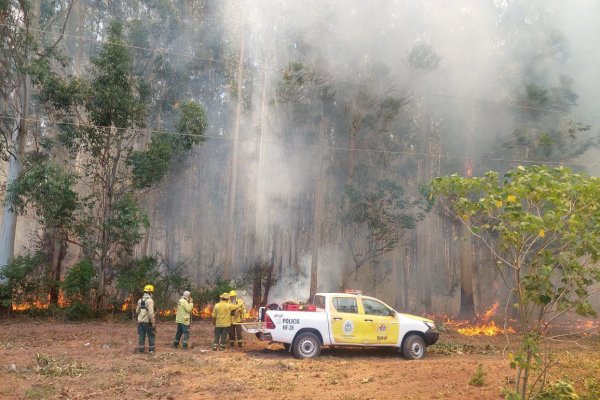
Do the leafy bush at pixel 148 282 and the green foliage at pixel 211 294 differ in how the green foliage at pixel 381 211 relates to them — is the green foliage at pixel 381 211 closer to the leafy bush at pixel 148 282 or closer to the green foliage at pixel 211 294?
the green foliage at pixel 211 294

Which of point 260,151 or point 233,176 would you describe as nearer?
point 233,176

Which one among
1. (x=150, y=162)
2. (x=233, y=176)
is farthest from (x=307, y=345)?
(x=233, y=176)

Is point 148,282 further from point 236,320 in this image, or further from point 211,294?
point 236,320

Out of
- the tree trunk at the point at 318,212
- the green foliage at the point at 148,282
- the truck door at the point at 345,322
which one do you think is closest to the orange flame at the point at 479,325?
the tree trunk at the point at 318,212

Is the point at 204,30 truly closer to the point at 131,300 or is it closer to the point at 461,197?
the point at 131,300

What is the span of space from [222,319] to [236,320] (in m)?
0.52

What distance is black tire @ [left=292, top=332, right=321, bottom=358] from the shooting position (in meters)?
10.8

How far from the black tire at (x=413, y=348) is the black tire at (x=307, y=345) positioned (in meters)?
2.06

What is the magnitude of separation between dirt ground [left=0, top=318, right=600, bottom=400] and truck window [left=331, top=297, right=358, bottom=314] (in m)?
1.11

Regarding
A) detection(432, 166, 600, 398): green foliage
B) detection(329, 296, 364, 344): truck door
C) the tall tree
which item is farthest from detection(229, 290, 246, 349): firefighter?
the tall tree

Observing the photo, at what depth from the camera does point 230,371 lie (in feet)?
30.6

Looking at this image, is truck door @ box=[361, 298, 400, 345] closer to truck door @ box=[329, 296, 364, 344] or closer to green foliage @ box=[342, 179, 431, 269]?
truck door @ box=[329, 296, 364, 344]

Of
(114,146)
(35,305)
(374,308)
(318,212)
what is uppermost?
(114,146)

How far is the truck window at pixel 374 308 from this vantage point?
36.7ft
